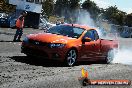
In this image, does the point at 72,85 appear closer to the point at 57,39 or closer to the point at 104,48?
the point at 57,39

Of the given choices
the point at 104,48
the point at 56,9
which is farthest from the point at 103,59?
the point at 56,9

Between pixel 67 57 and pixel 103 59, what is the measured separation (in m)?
3.30

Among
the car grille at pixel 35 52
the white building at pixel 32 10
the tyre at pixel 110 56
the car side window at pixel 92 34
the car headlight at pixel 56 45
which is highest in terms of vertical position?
the white building at pixel 32 10

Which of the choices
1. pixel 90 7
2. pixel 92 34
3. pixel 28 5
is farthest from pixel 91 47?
pixel 90 7

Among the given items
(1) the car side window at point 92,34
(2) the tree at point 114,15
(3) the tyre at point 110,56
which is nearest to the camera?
(1) the car side window at point 92,34

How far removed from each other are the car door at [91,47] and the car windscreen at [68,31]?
0.94 feet

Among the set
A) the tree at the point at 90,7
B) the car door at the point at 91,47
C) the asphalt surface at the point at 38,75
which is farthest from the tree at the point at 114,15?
the asphalt surface at the point at 38,75

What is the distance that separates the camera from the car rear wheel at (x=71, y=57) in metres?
11.6

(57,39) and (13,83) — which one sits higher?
(57,39)

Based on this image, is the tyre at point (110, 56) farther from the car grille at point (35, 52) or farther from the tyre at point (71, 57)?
the car grille at point (35, 52)

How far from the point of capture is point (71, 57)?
11805 millimetres

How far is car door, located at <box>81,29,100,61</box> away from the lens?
12.6 m

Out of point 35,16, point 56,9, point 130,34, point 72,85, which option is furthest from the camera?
point 56,9

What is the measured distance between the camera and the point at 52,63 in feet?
39.5
